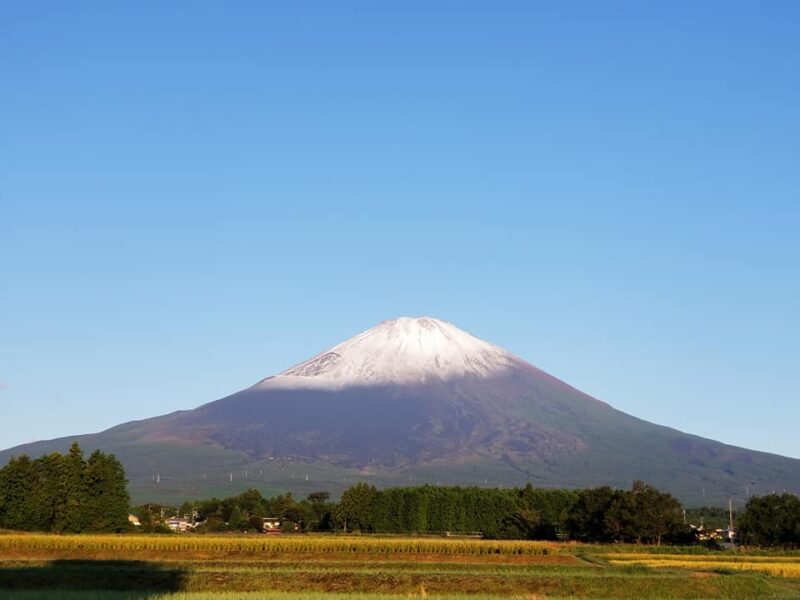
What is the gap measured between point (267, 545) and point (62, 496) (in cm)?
3050

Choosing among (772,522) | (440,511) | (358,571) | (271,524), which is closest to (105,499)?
(271,524)

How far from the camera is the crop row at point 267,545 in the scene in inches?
3194

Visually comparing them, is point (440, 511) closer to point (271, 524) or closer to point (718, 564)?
point (271, 524)

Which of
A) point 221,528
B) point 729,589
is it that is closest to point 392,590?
point 729,589

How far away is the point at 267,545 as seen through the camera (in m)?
84.6

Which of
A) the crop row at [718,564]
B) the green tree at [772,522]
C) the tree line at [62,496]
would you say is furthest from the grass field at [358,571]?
the tree line at [62,496]

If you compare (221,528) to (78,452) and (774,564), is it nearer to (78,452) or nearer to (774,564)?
(78,452)

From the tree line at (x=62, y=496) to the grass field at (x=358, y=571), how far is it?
20018mm

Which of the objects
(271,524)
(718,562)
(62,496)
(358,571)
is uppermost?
(62,496)

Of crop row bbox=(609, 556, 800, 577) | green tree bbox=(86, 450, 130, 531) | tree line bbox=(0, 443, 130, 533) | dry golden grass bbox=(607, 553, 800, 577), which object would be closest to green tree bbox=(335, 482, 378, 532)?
green tree bbox=(86, 450, 130, 531)

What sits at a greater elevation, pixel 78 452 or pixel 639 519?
pixel 78 452

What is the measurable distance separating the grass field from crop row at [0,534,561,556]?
10 centimetres

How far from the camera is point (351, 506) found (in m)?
131

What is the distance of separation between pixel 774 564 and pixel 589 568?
16.2m
